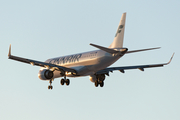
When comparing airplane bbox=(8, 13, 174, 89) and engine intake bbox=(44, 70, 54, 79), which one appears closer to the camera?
airplane bbox=(8, 13, 174, 89)

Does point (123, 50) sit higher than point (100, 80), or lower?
higher

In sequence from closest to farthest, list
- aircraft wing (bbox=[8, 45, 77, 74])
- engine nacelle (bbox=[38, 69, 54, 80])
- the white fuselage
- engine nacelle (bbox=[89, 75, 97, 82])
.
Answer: aircraft wing (bbox=[8, 45, 77, 74])
the white fuselage
engine nacelle (bbox=[38, 69, 54, 80])
engine nacelle (bbox=[89, 75, 97, 82])

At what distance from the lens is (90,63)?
63531 millimetres

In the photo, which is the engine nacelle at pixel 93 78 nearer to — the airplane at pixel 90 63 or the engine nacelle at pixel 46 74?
the airplane at pixel 90 63

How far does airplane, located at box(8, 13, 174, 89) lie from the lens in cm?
6006

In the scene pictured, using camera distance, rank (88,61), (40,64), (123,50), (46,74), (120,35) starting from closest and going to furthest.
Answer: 1. (123,50)
2. (120,35)
3. (40,64)
4. (88,61)
5. (46,74)

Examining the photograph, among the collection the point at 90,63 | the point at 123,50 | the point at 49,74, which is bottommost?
the point at 49,74

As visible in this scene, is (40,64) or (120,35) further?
(40,64)

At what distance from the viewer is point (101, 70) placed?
222 feet

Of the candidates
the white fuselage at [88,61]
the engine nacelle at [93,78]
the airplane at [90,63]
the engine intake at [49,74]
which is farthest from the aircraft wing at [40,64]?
the engine nacelle at [93,78]

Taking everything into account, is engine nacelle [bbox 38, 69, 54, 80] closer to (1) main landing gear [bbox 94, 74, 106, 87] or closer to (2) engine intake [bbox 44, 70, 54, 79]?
(2) engine intake [bbox 44, 70, 54, 79]

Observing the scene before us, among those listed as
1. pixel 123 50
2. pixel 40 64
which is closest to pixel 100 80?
pixel 40 64

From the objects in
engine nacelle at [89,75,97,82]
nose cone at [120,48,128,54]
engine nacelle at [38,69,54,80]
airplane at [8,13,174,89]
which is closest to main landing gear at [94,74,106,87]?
airplane at [8,13,174,89]

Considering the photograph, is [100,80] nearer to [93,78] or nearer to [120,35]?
[93,78]
